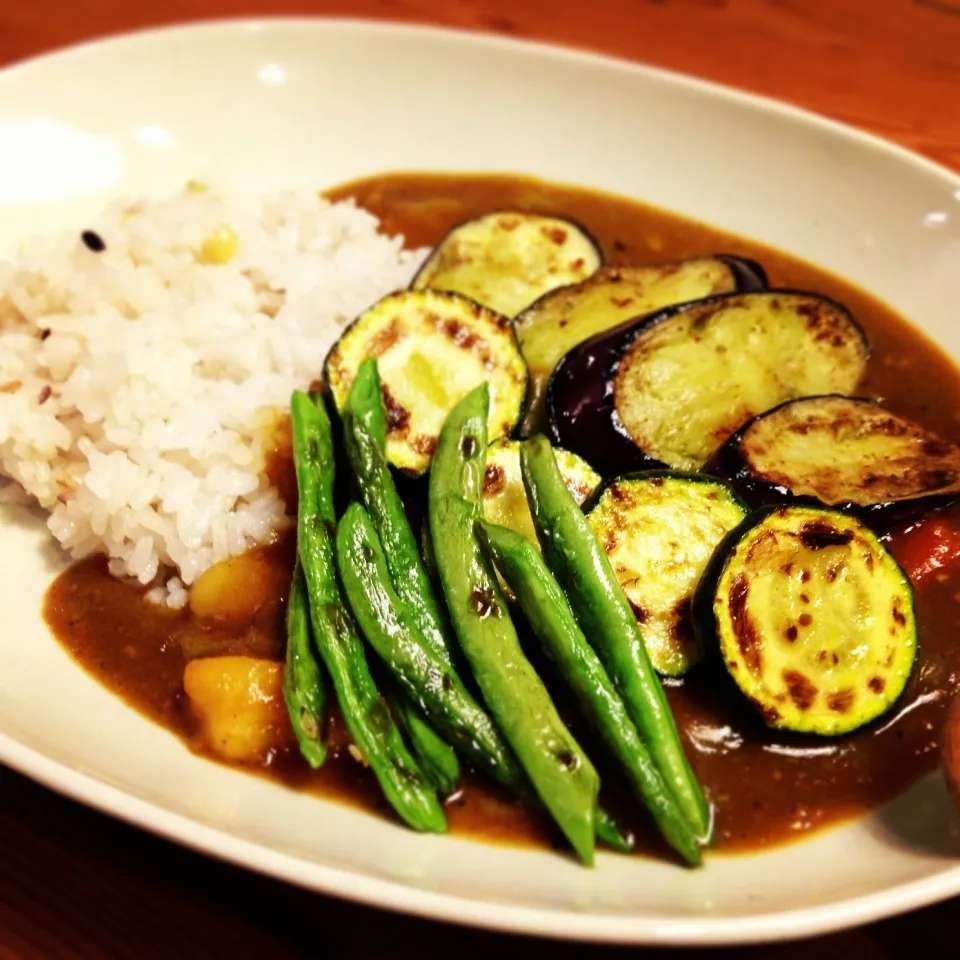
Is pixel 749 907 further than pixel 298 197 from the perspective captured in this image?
No

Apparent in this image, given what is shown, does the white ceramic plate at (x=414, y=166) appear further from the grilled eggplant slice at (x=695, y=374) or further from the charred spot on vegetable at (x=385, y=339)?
the charred spot on vegetable at (x=385, y=339)

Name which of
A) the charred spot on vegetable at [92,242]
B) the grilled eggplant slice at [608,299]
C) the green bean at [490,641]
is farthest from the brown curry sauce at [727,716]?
the charred spot on vegetable at [92,242]

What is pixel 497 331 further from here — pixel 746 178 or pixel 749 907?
pixel 749 907

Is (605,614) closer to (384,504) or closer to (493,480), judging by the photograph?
(493,480)

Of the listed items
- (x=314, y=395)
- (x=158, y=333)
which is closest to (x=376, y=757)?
(x=314, y=395)

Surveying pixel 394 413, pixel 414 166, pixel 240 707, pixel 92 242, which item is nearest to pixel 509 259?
pixel 394 413

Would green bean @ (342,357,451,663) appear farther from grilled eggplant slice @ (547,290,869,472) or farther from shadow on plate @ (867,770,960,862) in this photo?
shadow on plate @ (867,770,960,862)
